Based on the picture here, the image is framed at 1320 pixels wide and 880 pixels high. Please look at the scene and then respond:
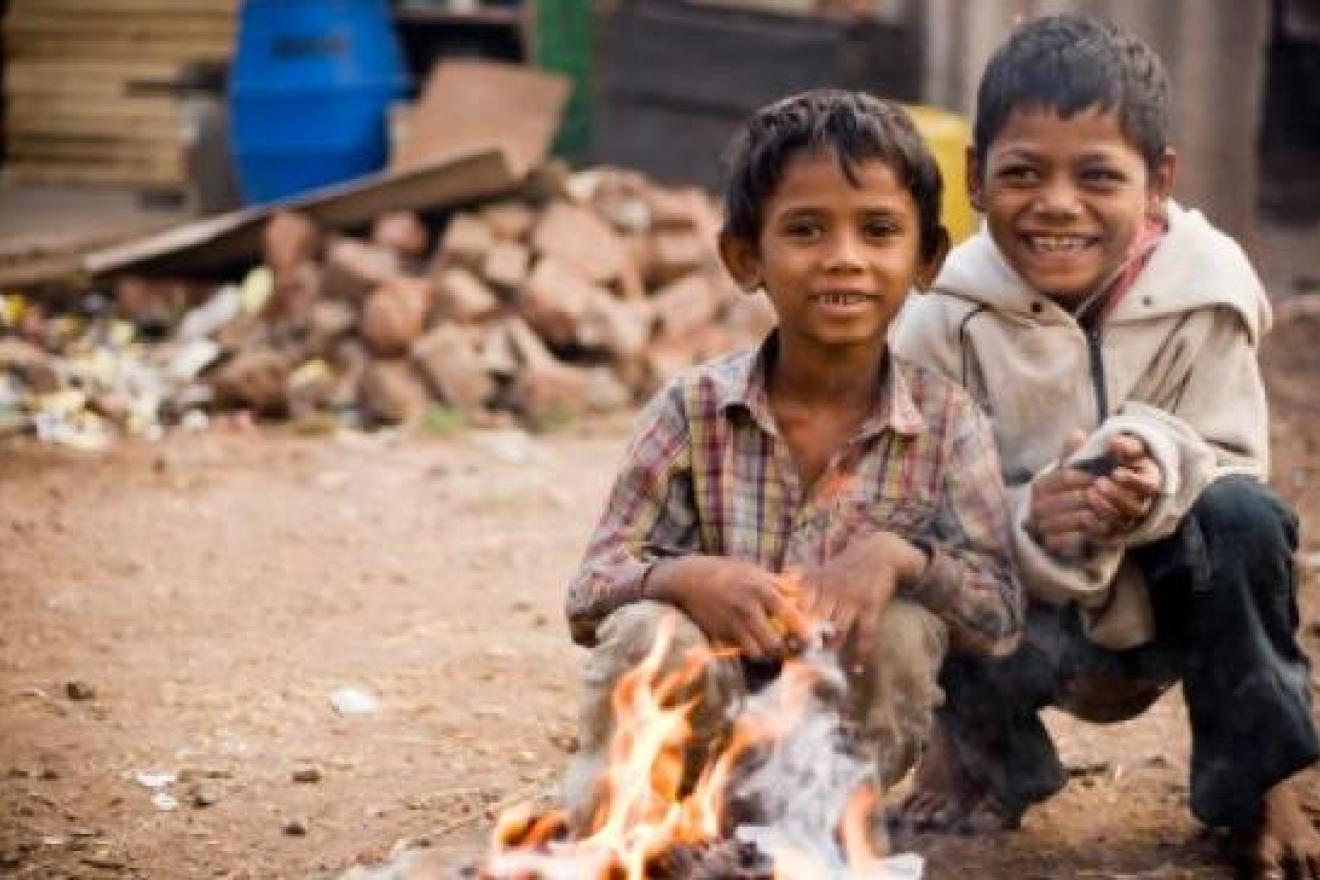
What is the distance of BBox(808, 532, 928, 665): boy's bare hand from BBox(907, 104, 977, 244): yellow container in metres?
3.88

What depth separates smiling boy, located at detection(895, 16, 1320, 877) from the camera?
9.25 ft

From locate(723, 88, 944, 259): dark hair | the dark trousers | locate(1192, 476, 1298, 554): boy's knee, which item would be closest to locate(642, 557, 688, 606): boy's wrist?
locate(723, 88, 944, 259): dark hair

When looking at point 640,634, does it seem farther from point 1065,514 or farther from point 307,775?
point 307,775

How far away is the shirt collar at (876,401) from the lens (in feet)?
8.96

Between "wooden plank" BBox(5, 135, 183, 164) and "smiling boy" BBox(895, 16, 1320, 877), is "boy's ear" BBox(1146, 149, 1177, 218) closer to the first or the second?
"smiling boy" BBox(895, 16, 1320, 877)

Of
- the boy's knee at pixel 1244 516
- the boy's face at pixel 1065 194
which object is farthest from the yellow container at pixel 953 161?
the boy's knee at pixel 1244 516

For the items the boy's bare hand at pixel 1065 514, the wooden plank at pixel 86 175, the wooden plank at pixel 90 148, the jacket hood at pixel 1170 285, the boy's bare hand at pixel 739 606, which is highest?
the jacket hood at pixel 1170 285

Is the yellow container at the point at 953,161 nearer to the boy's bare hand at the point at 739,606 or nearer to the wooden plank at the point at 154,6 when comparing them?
the boy's bare hand at the point at 739,606

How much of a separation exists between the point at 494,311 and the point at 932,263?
181 inches

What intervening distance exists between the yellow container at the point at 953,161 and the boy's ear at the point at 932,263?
11.8 feet

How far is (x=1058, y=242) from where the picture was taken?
2.89 metres

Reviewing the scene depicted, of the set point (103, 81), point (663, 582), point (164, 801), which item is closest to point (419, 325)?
point (164, 801)

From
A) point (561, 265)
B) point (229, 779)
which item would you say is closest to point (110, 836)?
point (229, 779)

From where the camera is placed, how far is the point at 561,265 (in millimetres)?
7273
